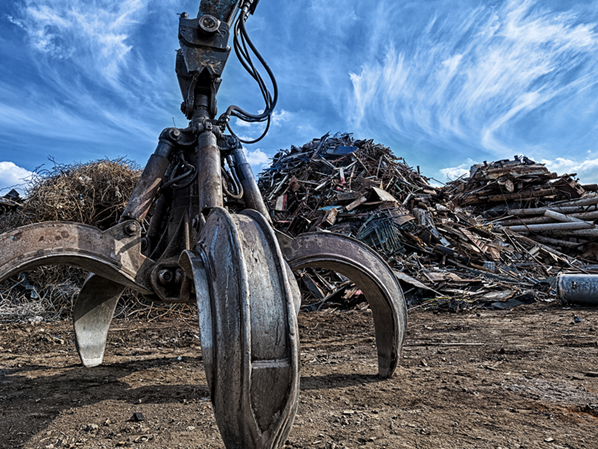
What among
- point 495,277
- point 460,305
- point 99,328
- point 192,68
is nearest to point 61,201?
point 99,328

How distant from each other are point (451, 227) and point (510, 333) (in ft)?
18.6

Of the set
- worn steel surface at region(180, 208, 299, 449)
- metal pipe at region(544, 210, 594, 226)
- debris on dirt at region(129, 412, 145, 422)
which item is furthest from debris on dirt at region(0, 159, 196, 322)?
metal pipe at region(544, 210, 594, 226)

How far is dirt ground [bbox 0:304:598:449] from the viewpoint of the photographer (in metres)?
1.95

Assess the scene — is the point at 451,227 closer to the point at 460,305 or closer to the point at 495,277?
the point at 495,277

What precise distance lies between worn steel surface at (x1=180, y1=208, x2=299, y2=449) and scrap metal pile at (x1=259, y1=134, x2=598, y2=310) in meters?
5.57

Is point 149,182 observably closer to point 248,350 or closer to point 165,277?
point 165,277

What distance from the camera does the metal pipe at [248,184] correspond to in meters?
2.74

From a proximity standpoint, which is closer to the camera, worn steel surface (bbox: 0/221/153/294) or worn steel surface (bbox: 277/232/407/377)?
worn steel surface (bbox: 0/221/153/294)

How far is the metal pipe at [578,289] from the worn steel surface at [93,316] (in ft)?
20.8

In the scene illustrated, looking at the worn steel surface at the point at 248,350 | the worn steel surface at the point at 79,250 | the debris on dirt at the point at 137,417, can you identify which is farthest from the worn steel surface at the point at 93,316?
the worn steel surface at the point at 248,350

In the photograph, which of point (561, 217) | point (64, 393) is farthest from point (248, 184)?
point (561, 217)

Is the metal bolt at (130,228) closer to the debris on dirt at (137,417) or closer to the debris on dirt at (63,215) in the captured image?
the debris on dirt at (137,417)

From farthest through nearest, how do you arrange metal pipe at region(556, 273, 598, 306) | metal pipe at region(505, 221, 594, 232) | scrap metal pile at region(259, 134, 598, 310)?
metal pipe at region(505, 221, 594, 232), scrap metal pile at region(259, 134, 598, 310), metal pipe at region(556, 273, 598, 306)

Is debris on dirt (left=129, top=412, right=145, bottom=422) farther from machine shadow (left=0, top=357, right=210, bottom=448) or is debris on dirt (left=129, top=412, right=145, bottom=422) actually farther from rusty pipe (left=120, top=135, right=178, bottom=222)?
rusty pipe (left=120, top=135, right=178, bottom=222)
